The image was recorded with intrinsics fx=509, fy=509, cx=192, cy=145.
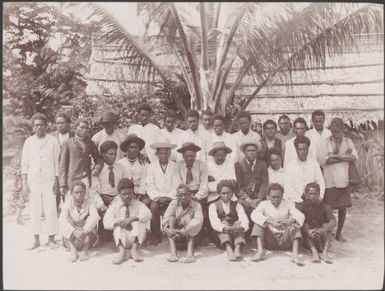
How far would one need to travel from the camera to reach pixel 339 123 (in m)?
5.29

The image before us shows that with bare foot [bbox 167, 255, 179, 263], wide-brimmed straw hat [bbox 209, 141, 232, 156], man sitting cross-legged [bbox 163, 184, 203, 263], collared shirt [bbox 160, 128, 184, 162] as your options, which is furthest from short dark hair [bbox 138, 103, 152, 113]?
bare foot [bbox 167, 255, 179, 263]

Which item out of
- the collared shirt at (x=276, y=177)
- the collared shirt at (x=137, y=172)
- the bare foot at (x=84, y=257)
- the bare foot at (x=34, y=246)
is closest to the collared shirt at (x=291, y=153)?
the collared shirt at (x=276, y=177)

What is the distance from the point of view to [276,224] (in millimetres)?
4918

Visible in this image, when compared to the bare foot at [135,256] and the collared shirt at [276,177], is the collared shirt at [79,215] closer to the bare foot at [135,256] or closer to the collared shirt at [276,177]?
the bare foot at [135,256]

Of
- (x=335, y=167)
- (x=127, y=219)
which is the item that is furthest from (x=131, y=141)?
(x=335, y=167)

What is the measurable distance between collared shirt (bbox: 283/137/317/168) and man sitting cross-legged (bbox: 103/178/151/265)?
154cm

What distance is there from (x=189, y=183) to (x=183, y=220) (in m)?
0.38

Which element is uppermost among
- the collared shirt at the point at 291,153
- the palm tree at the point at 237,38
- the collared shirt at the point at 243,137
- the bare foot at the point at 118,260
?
the palm tree at the point at 237,38

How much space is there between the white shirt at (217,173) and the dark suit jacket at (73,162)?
1.12m

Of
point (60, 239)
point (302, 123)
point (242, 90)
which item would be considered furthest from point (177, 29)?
point (60, 239)

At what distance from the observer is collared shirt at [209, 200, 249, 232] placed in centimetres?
492

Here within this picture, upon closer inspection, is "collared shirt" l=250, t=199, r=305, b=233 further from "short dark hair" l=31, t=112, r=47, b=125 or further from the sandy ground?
"short dark hair" l=31, t=112, r=47, b=125

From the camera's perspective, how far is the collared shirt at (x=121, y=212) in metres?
4.88

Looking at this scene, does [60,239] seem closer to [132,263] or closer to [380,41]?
[132,263]
